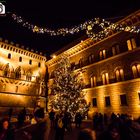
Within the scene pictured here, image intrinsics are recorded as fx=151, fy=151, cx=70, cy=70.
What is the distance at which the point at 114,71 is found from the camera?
→ 69.9 ft

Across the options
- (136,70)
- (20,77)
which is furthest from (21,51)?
(136,70)

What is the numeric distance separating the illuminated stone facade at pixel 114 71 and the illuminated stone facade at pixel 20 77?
45.5 feet

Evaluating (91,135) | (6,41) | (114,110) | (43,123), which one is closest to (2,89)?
(6,41)

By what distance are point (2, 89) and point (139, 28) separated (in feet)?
84.2

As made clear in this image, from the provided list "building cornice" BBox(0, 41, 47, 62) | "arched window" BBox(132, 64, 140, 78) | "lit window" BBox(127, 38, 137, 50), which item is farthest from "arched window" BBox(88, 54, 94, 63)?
"building cornice" BBox(0, 41, 47, 62)

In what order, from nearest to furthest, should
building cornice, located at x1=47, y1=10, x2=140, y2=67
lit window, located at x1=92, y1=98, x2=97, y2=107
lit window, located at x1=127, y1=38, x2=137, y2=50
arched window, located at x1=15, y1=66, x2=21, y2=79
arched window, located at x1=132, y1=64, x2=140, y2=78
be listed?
arched window, located at x1=132, y1=64, x2=140, y2=78 → building cornice, located at x1=47, y1=10, x2=140, y2=67 → lit window, located at x1=127, y1=38, x2=137, y2=50 → lit window, located at x1=92, y1=98, x2=97, y2=107 → arched window, located at x1=15, y1=66, x2=21, y2=79

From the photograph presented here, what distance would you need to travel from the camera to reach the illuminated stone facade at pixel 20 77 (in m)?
29.9

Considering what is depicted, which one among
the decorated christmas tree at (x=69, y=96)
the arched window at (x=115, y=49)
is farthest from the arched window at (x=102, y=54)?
the decorated christmas tree at (x=69, y=96)

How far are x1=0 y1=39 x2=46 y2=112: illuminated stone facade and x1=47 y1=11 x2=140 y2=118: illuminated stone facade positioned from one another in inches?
546

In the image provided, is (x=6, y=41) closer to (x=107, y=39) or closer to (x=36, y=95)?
(x=36, y=95)

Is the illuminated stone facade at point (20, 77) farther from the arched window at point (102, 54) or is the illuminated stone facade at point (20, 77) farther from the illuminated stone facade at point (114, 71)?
the arched window at point (102, 54)

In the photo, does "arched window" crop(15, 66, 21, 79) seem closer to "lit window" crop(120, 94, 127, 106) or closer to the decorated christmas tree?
the decorated christmas tree

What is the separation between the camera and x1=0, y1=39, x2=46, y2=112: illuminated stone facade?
2994 centimetres

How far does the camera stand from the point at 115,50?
22.0m
